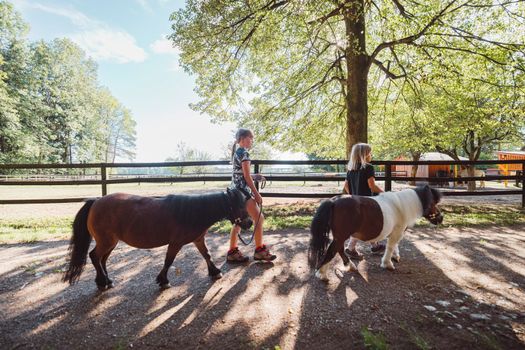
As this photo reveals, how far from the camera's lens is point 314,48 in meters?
9.40

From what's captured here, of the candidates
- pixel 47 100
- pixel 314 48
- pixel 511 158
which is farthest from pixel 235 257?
pixel 47 100

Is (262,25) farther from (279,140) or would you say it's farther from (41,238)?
(41,238)

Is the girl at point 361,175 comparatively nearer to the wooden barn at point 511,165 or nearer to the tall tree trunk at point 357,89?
the tall tree trunk at point 357,89

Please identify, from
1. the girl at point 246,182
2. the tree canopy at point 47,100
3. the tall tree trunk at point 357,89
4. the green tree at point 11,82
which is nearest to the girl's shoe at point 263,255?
the girl at point 246,182

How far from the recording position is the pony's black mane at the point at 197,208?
3.16m

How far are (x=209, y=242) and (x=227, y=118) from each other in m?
6.84

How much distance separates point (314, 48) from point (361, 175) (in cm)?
686

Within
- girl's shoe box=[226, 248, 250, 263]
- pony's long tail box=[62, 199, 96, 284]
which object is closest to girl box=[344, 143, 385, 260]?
girl's shoe box=[226, 248, 250, 263]

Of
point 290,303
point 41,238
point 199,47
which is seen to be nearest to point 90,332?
point 290,303

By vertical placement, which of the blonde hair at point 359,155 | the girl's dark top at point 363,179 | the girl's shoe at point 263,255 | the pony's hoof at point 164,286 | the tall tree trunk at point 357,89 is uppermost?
the tall tree trunk at point 357,89

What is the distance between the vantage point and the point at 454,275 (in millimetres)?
3506

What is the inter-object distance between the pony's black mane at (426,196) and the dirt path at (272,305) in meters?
0.87

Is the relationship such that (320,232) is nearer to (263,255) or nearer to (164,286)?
(263,255)

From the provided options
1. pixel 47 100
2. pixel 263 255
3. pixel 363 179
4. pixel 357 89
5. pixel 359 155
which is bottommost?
pixel 263 255
